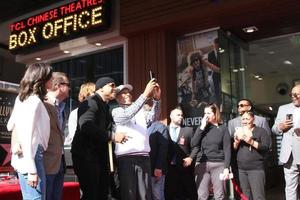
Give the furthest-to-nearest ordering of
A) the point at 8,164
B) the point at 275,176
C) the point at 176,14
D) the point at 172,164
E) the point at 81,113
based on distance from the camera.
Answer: the point at 275,176, the point at 176,14, the point at 172,164, the point at 8,164, the point at 81,113

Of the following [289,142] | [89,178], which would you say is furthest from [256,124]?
[89,178]

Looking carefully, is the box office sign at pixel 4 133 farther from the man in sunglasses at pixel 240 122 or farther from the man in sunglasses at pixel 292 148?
the man in sunglasses at pixel 292 148

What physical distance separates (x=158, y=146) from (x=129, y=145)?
1.09 meters

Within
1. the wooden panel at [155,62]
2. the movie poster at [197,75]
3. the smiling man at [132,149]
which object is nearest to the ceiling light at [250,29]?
the movie poster at [197,75]

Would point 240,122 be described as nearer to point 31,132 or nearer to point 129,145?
point 129,145

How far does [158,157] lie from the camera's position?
4488 millimetres

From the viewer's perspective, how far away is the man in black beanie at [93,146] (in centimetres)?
314

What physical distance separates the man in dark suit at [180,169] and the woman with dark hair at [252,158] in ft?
2.40

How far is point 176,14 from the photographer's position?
627cm

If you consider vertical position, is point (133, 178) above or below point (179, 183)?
above

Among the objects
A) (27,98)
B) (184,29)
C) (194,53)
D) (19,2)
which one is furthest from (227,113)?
(19,2)

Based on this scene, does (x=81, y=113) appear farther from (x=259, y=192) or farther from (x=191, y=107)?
(x=191, y=107)

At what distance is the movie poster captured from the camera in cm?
647

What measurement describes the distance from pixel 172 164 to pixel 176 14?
2617 millimetres
